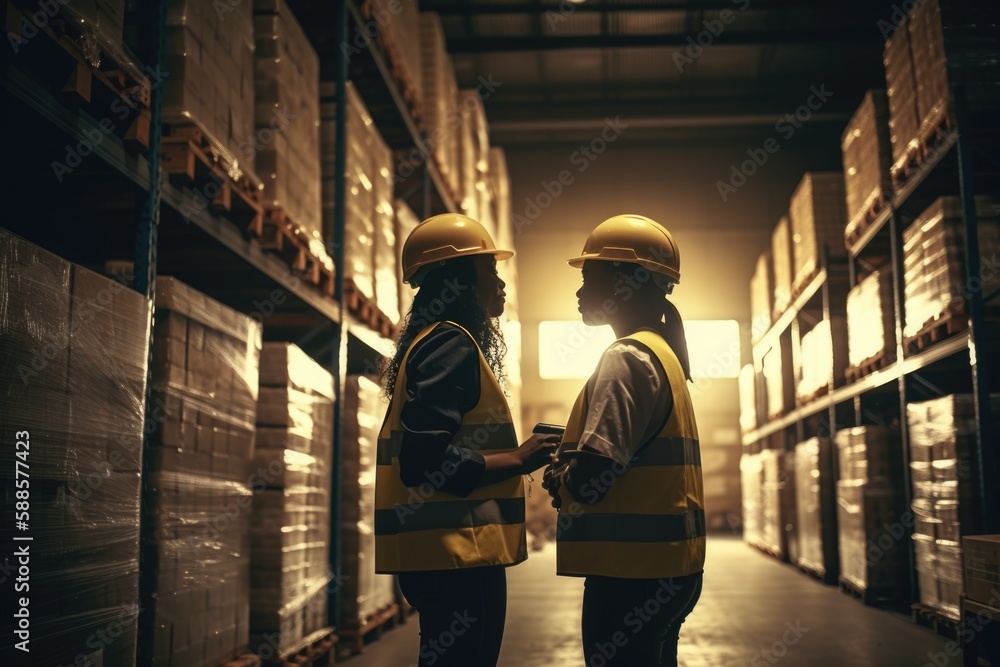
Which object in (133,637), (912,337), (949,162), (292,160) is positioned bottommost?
(133,637)

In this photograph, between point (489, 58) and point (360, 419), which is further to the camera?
point (489, 58)

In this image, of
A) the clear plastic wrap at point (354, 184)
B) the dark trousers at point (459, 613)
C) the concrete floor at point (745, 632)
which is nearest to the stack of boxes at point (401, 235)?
the clear plastic wrap at point (354, 184)

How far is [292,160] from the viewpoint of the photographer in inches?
194

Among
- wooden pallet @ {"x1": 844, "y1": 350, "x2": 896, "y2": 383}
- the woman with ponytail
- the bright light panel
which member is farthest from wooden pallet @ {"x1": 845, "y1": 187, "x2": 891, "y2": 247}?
the bright light panel

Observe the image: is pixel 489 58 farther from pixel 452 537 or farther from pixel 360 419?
pixel 452 537

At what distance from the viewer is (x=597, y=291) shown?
9.00ft

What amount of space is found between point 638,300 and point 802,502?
7.91 m

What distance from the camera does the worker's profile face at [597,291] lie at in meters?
2.72

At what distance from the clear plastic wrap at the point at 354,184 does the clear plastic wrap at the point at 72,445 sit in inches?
110

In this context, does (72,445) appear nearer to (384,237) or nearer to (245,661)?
(245,661)

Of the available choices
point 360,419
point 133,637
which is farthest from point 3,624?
point 360,419

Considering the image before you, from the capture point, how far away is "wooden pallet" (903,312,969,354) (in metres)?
5.71

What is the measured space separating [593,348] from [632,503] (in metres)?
14.7

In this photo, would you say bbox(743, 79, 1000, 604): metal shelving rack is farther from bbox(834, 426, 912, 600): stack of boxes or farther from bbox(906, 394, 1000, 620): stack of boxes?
bbox(834, 426, 912, 600): stack of boxes
